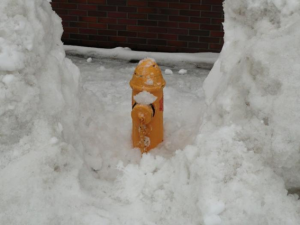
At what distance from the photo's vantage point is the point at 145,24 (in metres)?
5.45

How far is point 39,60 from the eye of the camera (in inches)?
83.5

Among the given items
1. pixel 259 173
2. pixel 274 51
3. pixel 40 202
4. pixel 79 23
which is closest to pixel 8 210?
Answer: pixel 40 202

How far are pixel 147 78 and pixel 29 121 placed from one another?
3.24ft

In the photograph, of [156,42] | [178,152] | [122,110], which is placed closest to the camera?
[178,152]

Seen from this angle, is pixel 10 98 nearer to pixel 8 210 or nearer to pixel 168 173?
pixel 8 210

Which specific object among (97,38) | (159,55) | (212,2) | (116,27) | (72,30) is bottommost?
(159,55)

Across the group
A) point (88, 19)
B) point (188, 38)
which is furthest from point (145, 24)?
point (88, 19)

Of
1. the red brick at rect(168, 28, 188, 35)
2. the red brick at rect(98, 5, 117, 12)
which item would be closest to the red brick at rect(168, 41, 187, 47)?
the red brick at rect(168, 28, 188, 35)

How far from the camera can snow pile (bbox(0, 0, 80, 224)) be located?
170cm

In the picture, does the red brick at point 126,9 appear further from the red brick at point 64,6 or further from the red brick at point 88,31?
the red brick at point 64,6

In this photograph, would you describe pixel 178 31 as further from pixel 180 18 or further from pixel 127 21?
pixel 127 21

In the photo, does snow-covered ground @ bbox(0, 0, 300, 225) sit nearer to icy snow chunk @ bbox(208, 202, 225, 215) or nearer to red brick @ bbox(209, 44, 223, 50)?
icy snow chunk @ bbox(208, 202, 225, 215)

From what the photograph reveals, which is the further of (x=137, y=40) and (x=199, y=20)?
(x=137, y=40)

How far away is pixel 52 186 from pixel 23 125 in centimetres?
39
